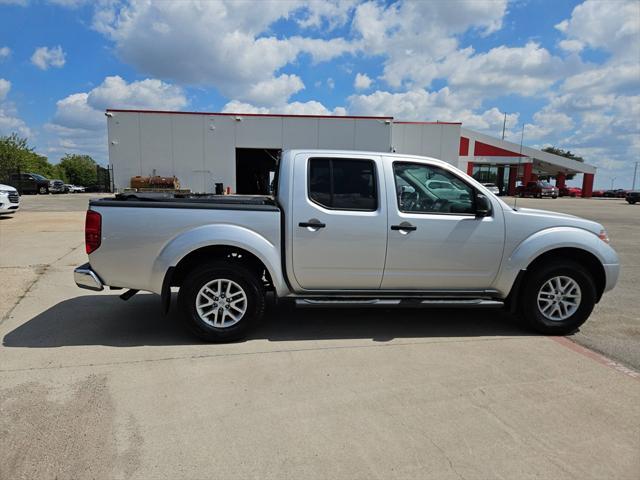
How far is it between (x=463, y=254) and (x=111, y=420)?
3445 millimetres

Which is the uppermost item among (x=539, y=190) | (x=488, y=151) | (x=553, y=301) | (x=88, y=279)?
(x=488, y=151)

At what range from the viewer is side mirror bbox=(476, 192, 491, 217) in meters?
4.52

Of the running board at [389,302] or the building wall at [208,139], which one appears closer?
the running board at [389,302]

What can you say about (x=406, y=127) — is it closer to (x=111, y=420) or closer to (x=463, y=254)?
(x=463, y=254)

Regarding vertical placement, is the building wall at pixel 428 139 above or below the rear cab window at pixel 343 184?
above

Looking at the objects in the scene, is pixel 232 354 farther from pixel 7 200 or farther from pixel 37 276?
pixel 7 200

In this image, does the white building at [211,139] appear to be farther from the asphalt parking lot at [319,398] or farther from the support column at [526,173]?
the asphalt parking lot at [319,398]

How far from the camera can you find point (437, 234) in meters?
4.48

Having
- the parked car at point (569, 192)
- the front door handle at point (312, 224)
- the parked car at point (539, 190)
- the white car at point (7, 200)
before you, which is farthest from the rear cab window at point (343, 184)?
the parked car at point (569, 192)

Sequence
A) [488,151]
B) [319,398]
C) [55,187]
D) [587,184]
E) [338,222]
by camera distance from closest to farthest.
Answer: [319,398] < [338,222] < [55,187] < [488,151] < [587,184]

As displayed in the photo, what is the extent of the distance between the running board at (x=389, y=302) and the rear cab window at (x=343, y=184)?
920 mm

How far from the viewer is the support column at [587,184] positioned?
52.7 meters

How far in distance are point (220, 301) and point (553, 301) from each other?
11.4 ft

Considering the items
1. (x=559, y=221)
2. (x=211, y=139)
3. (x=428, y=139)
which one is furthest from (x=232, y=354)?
(x=428, y=139)
